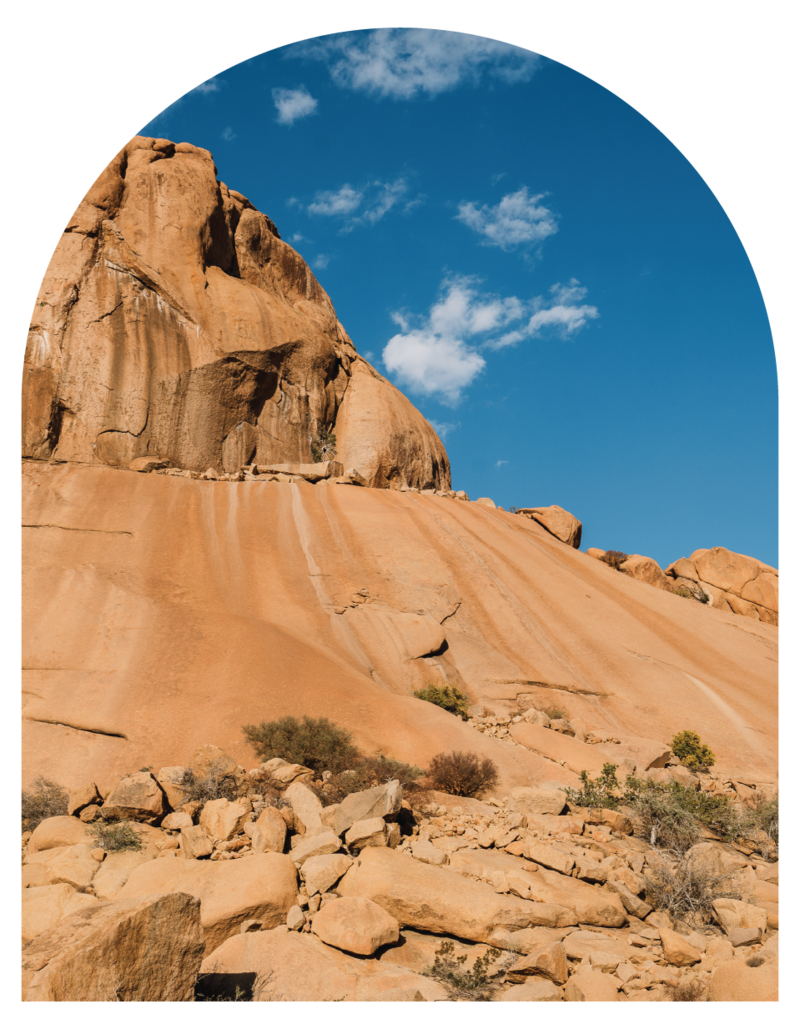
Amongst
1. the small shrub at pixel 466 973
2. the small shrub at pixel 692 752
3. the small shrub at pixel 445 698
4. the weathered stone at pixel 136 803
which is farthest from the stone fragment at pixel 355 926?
the small shrub at pixel 692 752

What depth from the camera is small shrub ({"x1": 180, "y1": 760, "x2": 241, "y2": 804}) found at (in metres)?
9.45

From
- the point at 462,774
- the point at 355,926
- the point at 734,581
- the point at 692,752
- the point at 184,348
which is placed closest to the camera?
the point at 355,926

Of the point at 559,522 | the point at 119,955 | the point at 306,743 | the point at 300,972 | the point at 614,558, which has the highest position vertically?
the point at 559,522

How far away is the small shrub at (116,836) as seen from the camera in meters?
7.85

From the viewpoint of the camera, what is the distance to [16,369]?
2803 millimetres

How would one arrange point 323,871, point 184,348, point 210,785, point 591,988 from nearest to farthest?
1. point 591,988
2. point 323,871
3. point 210,785
4. point 184,348

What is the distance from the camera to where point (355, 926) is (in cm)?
591

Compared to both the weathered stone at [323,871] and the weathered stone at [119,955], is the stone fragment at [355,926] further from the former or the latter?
the weathered stone at [119,955]

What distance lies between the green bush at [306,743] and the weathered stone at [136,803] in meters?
2.89

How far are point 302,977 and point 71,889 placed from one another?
118 inches

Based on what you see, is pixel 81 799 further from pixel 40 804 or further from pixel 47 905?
pixel 47 905

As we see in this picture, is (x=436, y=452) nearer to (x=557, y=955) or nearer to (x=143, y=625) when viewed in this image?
(x=143, y=625)

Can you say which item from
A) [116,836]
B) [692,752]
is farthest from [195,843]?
[692,752]

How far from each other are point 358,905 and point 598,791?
22.9ft
